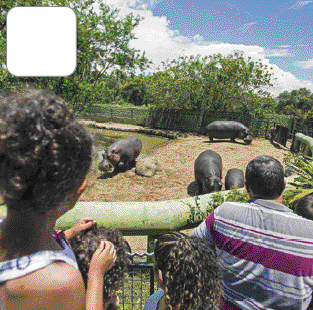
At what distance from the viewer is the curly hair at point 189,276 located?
1301 mm

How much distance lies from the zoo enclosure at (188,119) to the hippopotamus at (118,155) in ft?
36.5

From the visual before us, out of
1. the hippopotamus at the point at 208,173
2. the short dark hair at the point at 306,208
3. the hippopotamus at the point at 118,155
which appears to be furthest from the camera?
the hippopotamus at the point at 118,155

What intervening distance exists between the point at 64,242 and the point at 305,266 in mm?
1339

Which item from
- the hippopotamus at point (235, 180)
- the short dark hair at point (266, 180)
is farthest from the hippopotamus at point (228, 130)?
the short dark hair at point (266, 180)

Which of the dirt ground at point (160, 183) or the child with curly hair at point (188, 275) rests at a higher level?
the child with curly hair at point (188, 275)

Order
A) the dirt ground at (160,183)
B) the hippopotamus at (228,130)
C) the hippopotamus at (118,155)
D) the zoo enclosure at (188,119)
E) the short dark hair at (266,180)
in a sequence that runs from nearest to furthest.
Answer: the short dark hair at (266,180) < the dirt ground at (160,183) < the hippopotamus at (118,155) < the hippopotamus at (228,130) < the zoo enclosure at (188,119)

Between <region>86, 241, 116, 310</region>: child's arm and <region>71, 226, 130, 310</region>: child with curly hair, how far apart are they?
36mm

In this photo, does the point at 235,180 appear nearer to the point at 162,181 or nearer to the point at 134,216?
the point at 162,181

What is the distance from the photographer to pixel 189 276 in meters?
1.31

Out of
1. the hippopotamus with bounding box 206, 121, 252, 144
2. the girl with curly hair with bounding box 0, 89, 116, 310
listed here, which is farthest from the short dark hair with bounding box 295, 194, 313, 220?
the hippopotamus with bounding box 206, 121, 252, 144

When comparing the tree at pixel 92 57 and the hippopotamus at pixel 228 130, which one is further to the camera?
the hippopotamus at pixel 228 130

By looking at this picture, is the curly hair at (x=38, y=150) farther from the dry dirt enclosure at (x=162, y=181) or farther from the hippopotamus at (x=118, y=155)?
the hippopotamus at (x=118, y=155)

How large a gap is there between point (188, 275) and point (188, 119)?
78.0ft

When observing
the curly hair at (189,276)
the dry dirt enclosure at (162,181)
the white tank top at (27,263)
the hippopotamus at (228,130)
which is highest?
the white tank top at (27,263)
